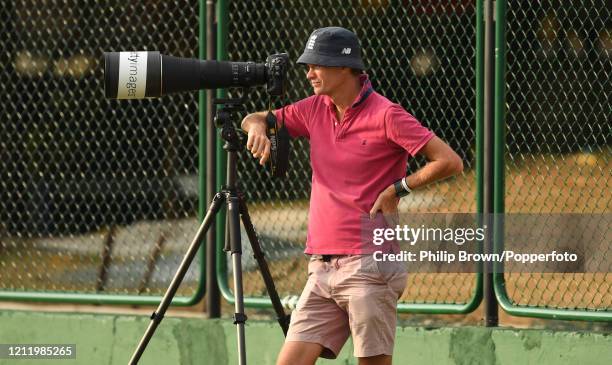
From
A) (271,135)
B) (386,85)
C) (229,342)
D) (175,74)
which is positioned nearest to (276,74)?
(271,135)

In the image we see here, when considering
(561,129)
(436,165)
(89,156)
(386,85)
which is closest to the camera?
(436,165)

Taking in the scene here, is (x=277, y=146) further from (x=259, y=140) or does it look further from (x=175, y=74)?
(x=175, y=74)

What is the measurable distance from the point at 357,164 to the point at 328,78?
357 millimetres

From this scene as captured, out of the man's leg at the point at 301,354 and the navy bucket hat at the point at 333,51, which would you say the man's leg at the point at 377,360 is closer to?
the man's leg at the point at 301,354

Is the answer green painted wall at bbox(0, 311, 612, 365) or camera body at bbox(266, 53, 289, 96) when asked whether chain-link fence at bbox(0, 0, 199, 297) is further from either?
camera body at bbox(266, 53, 289, 96)

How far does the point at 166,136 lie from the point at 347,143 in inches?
101

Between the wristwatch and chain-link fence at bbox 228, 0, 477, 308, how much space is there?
1771 mm

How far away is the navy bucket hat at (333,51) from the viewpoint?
511cm

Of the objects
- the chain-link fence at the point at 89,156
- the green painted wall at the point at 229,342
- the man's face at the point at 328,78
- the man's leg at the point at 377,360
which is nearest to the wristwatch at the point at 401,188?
the man's face at the point at 328,78

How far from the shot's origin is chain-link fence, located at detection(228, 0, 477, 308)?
6.77 m

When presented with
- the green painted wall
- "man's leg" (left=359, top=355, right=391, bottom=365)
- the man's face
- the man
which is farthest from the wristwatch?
the green painted wall

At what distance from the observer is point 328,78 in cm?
515

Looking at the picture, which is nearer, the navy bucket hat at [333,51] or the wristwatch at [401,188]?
the wristwatch at [401,188]

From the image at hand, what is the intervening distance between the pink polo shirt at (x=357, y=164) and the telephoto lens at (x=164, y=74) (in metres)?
0.43
